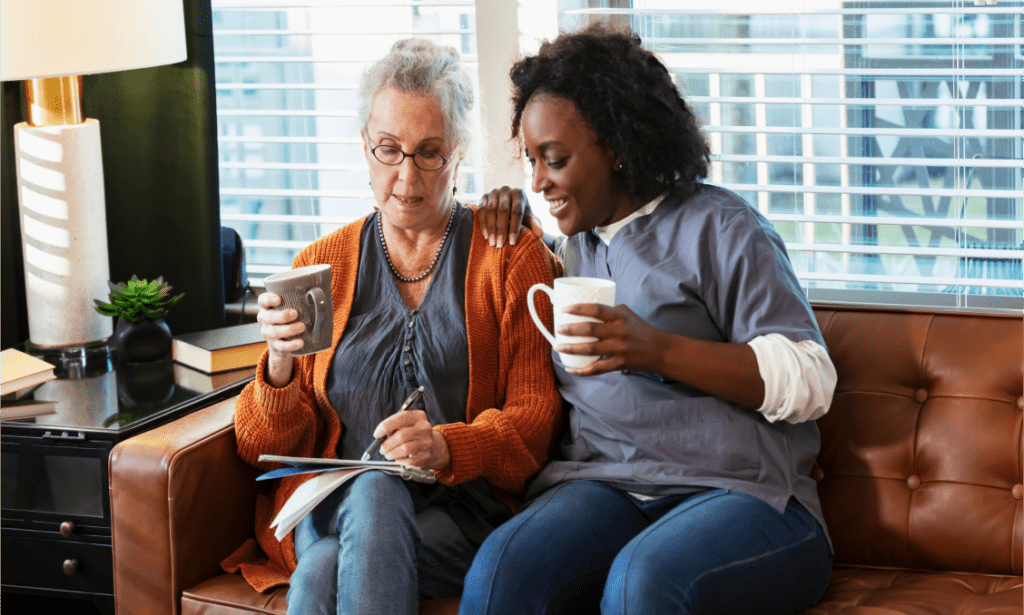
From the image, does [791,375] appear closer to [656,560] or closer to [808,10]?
[656,560]

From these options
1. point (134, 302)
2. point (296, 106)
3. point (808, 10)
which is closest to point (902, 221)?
point (808, 10)

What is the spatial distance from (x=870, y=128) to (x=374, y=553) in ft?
4.79

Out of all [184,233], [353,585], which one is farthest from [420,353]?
[184,233]

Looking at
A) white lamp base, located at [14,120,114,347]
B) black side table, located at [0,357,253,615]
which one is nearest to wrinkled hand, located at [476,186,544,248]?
black side table, located at [0,357,253,615]

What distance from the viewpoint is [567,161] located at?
153 centimetres

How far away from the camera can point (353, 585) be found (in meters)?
1.35

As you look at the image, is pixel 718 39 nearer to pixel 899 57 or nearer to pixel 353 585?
pixel 899 57

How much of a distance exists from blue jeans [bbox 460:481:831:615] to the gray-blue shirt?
0.05m

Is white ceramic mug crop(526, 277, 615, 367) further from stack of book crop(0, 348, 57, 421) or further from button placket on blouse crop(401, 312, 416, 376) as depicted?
stack of book crop(0, 348, 57, 421)

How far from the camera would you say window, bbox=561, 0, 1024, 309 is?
2.04 meters

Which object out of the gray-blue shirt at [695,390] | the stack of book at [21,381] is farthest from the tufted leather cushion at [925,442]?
the stack of book at [21,381]

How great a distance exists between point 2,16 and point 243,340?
785 mm

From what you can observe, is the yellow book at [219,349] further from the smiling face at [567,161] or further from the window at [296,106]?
the smiling face at [567,161]

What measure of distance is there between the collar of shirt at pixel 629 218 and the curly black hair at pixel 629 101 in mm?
18
